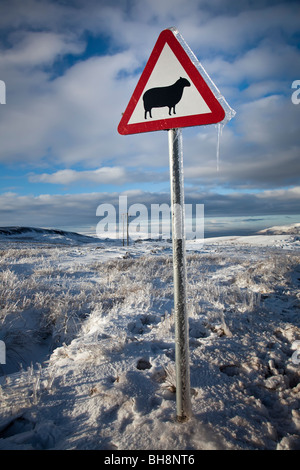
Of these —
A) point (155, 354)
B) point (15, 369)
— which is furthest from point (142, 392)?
point (15, 369)

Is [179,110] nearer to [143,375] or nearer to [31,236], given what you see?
[143,375]

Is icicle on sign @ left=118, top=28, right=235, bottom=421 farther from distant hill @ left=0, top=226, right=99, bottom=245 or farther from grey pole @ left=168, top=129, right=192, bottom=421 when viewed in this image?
distant hill @ left=0, top=226, right=99, bottom=245

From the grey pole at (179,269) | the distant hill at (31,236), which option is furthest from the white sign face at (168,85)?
the distant hill at (31,236)

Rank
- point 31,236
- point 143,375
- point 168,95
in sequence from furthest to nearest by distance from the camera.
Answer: point 31,236, point 143,375, point 168,95

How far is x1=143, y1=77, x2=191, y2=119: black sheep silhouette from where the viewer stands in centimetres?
176

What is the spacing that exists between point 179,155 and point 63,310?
4.02 metres

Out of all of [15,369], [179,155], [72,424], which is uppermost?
[179,155]

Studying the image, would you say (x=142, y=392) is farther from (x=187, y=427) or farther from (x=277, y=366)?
(x=277, y=366)

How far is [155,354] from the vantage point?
118 inches

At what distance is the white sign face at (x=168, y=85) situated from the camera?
1768mm

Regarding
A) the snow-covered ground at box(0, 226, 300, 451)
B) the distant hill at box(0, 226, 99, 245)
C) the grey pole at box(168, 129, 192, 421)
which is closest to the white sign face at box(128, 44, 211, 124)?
the grey pole at box(168, 129, 192, 421)

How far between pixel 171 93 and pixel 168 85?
7 centimetres

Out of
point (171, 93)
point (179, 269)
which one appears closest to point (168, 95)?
point (171, 93)

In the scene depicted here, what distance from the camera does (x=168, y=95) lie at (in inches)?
69.6
